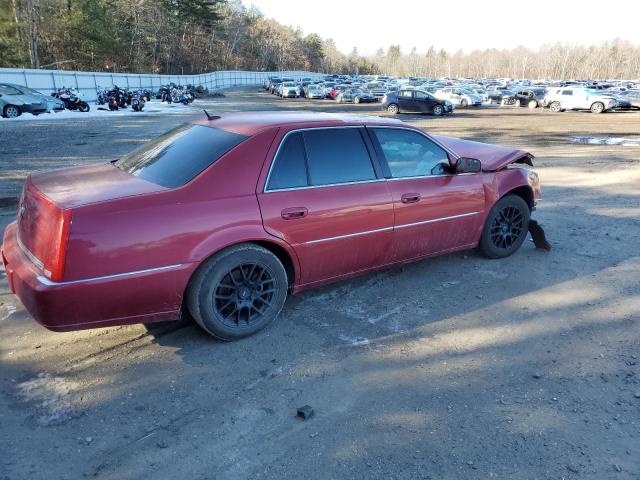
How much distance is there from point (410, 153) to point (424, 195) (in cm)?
44

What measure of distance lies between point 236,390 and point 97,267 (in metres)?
1.17

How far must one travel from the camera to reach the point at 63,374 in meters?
3.28

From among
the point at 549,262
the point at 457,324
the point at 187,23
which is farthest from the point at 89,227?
the point at 187,23

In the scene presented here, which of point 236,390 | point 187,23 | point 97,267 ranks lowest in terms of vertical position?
point 236,390

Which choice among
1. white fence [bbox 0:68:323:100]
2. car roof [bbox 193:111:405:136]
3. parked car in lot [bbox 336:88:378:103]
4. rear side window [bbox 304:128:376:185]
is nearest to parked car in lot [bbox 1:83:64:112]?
white fence [bbox 0:68:323:100]

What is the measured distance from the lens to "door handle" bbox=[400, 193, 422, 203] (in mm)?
4338

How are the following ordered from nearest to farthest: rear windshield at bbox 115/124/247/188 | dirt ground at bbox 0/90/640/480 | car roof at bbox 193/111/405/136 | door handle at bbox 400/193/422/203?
dirt ground at bbox 0/90/640/480
rear windshield at bbox 115/124/247/188
car roof at bbox 193/111/405/136
door handle at bbox 400/193/422/203

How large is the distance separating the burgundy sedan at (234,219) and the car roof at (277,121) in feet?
0.06

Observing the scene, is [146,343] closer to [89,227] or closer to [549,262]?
[89,227]

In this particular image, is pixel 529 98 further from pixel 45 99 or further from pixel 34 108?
pixel 34 108

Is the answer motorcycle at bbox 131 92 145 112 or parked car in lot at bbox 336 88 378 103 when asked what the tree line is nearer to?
motorcycle at bbox 131 92 145 112

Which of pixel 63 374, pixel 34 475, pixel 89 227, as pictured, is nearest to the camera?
pixel 34 475

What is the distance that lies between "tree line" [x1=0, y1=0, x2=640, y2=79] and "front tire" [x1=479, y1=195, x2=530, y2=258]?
4620cm

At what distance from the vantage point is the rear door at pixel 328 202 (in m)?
3.72
